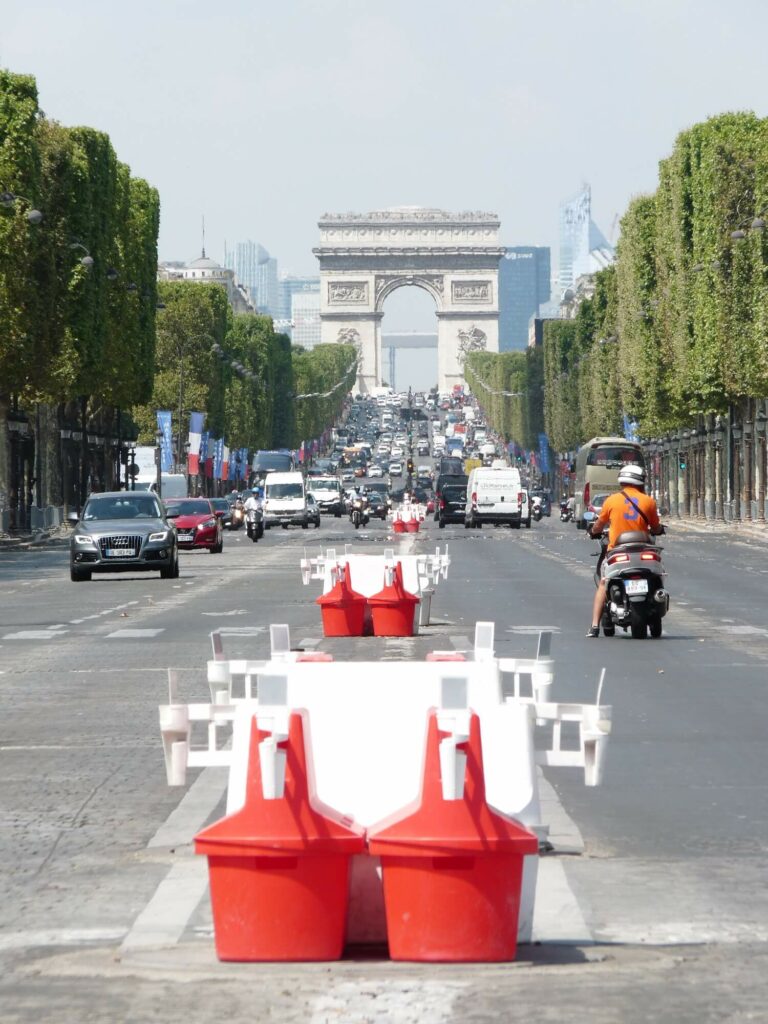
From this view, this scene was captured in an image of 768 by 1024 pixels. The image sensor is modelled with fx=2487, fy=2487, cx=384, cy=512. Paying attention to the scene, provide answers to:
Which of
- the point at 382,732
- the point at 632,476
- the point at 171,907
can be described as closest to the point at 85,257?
the point at 632,476

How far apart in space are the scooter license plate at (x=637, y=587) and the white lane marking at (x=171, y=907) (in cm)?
1374

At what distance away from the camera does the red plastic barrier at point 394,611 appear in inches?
935

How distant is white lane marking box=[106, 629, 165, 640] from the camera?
78.3 ft

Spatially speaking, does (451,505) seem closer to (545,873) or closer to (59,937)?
(545,873)

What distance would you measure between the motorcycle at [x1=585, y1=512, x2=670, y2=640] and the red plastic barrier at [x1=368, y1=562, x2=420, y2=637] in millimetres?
1990

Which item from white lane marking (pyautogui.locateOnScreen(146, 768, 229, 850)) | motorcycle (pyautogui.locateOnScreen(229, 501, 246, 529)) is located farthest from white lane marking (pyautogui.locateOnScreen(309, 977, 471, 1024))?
motorcycle (pyautogui.locateOnScreen(229, 501, 246, 529))

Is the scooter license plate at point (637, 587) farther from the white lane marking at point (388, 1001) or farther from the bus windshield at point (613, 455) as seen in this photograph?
the bus windshield at point (613, 455)

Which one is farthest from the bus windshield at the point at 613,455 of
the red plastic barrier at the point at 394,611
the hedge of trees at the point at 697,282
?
the red plastic barrier at the point at 394,611

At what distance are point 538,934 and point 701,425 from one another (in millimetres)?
90804

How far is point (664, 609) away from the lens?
22.8 meters

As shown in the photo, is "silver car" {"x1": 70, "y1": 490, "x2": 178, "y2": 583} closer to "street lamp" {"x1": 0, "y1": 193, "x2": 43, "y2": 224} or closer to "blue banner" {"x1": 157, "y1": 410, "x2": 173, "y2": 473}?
"street lamp" {"x1": 0, "y1": 193, "x2": 43, "y2": 224}

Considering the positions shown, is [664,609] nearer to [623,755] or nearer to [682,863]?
[623,755]

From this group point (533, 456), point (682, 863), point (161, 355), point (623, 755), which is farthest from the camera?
point (533, 456)

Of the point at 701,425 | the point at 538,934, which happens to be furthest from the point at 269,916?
the point at 701,425
